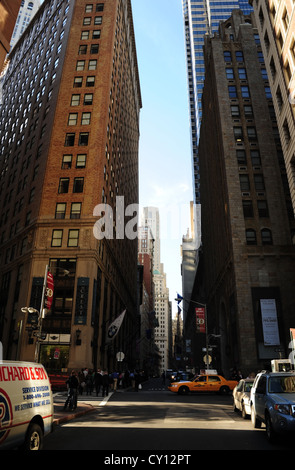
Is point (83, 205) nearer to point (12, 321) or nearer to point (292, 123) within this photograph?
point (12, 321)

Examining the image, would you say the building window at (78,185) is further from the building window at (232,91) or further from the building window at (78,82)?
the building window at (232,91)

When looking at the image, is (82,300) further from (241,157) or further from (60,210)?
(241,157)

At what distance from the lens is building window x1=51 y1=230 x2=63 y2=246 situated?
4210 cm

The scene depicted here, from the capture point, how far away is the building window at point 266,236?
4272 cm

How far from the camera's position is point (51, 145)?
48312 millimetres

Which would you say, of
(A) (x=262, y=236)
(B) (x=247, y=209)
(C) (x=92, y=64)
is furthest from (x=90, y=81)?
(A) (x=262, y=236)

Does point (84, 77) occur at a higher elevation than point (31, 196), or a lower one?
higher

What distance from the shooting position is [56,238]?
42438mm

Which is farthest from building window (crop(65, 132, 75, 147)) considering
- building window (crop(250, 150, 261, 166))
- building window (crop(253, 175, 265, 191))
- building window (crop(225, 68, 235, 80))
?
building window (crop(225, 68, 235, 80))

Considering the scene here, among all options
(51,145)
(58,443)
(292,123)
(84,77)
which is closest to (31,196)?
(51,145)

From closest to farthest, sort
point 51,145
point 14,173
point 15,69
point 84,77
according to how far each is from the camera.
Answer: point 51,145
point 84,77
point 14,173
point 15,69

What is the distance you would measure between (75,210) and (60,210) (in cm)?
208

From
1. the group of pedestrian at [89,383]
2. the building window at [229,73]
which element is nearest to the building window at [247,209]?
the building window at [229,73]
